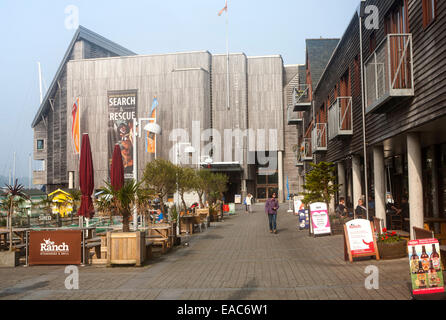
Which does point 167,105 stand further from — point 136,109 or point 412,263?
point 412,263

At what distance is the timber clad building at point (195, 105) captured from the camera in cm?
5572

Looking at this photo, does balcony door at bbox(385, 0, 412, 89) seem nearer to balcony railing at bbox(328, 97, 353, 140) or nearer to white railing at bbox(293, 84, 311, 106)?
balcony railing at bbox(328, 97, 353, 140)

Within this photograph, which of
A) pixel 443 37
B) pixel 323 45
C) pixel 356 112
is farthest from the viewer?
pixel 323 45

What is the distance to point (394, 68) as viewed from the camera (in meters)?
11.5

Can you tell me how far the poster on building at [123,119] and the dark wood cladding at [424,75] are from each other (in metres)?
47.3

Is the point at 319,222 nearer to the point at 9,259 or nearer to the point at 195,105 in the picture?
the point at 9,259

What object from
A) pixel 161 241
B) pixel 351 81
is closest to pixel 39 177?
pixel 351 81

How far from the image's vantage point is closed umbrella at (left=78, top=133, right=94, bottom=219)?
1458cm

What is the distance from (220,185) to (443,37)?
26.8 m

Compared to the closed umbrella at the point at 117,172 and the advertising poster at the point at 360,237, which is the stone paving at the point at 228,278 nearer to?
the advertising poster at the point at 360,237

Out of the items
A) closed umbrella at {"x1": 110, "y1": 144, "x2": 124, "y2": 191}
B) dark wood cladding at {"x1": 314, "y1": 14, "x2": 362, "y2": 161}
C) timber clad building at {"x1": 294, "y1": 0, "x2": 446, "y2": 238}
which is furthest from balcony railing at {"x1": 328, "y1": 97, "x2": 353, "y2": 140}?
closed umbrella at {"x1": 110, "y1": 144, "x2": 124, "y2": 191}

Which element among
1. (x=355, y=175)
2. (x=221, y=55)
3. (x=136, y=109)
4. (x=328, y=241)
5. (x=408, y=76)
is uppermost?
(x=221, y=55)
